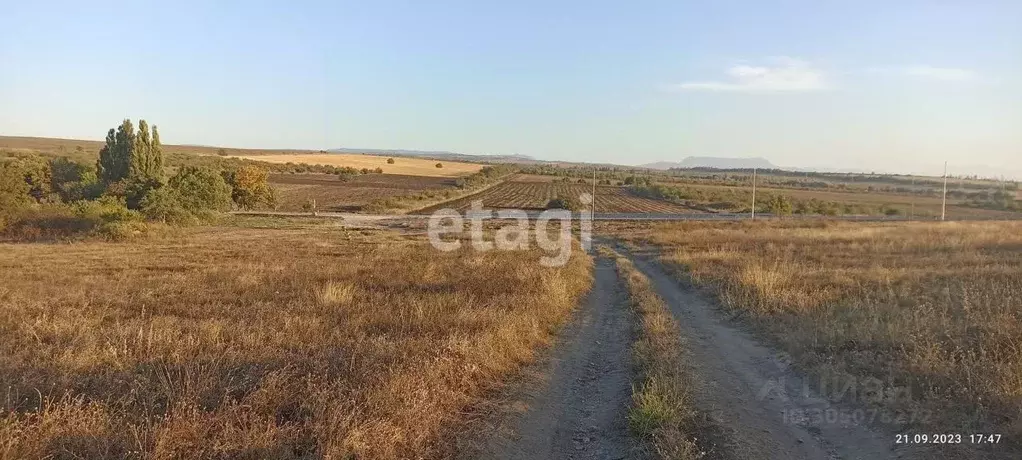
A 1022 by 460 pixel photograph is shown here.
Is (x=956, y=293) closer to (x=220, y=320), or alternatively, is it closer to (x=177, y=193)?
(x=220, y=320)

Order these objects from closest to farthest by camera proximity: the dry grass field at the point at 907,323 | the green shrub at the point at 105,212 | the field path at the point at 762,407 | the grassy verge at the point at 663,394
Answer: the grassy verge at the point at 663,394 → the field path at the point at 762,407 → the dry grass field at the point at 907,323 → the green shrub at the point at 105,212

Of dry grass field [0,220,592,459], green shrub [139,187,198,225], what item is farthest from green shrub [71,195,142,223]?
dry grass field [0,220,592,459]

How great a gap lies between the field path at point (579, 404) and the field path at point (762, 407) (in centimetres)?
100

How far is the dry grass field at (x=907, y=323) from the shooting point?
582 centimetres

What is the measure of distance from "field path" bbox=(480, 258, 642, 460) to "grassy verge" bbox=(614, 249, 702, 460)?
22 cm

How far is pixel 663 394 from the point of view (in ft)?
21.1

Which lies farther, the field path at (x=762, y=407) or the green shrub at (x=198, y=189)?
the green shrub at (x=198, y=189)

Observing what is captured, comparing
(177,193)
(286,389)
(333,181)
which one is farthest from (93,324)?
(333,181)

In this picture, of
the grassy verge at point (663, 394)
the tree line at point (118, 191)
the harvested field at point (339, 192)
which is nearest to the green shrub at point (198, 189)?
the tree line at point (118, 191)

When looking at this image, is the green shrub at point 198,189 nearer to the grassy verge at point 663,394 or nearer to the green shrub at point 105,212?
the green shrub at point 105,212

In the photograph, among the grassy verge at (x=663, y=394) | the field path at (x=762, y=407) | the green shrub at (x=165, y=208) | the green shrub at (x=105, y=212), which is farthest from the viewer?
the green shrub at (x=165, y=208)

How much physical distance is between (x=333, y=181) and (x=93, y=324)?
110 meters

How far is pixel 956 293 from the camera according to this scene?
11.8 meters

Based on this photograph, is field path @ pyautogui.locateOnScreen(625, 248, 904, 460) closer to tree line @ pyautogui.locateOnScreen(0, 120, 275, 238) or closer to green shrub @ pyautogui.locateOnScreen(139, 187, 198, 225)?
tree line @ pyautogui.locateOnScreen(0, 120, 275, 238)
